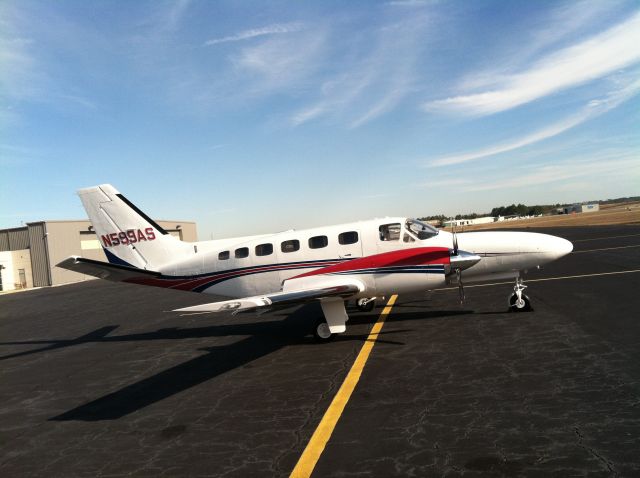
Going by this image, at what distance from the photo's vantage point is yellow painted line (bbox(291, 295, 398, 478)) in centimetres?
534

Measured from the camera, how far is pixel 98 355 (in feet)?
42.6

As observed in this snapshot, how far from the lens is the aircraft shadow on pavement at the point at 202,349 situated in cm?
845

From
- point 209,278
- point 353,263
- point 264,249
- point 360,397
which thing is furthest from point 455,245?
point 209,278

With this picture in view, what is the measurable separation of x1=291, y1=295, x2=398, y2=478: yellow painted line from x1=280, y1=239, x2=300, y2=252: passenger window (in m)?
3.88

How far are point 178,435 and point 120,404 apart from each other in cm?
253

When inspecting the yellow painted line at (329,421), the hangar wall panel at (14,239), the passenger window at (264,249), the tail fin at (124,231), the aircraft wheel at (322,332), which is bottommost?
the yellow painted line at (329,421)

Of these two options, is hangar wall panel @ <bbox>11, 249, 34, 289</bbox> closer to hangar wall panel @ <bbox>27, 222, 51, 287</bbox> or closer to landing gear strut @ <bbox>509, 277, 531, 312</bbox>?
hangar wall panel @ <bbox>27, 222, 51, 287</bbox>

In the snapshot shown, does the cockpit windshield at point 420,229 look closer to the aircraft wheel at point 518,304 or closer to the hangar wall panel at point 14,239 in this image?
the aircraft wheel at point 518,304

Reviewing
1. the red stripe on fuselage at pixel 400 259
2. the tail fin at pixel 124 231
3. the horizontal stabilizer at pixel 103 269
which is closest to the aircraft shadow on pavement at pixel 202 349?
the red stripe on fuselage at pixel 400 259

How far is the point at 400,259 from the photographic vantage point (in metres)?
12.0

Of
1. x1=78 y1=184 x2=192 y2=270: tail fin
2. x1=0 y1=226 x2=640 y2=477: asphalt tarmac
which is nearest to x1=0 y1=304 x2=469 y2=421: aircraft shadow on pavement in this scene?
x1=0 y1=226 x2=640 y2=477: asphalt tarmac

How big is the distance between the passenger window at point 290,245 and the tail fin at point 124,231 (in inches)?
174

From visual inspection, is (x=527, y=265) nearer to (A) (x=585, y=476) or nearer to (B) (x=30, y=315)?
(A) (x=585, y=476)

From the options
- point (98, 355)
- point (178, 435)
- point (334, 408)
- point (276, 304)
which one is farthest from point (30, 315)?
point (334, 408)
